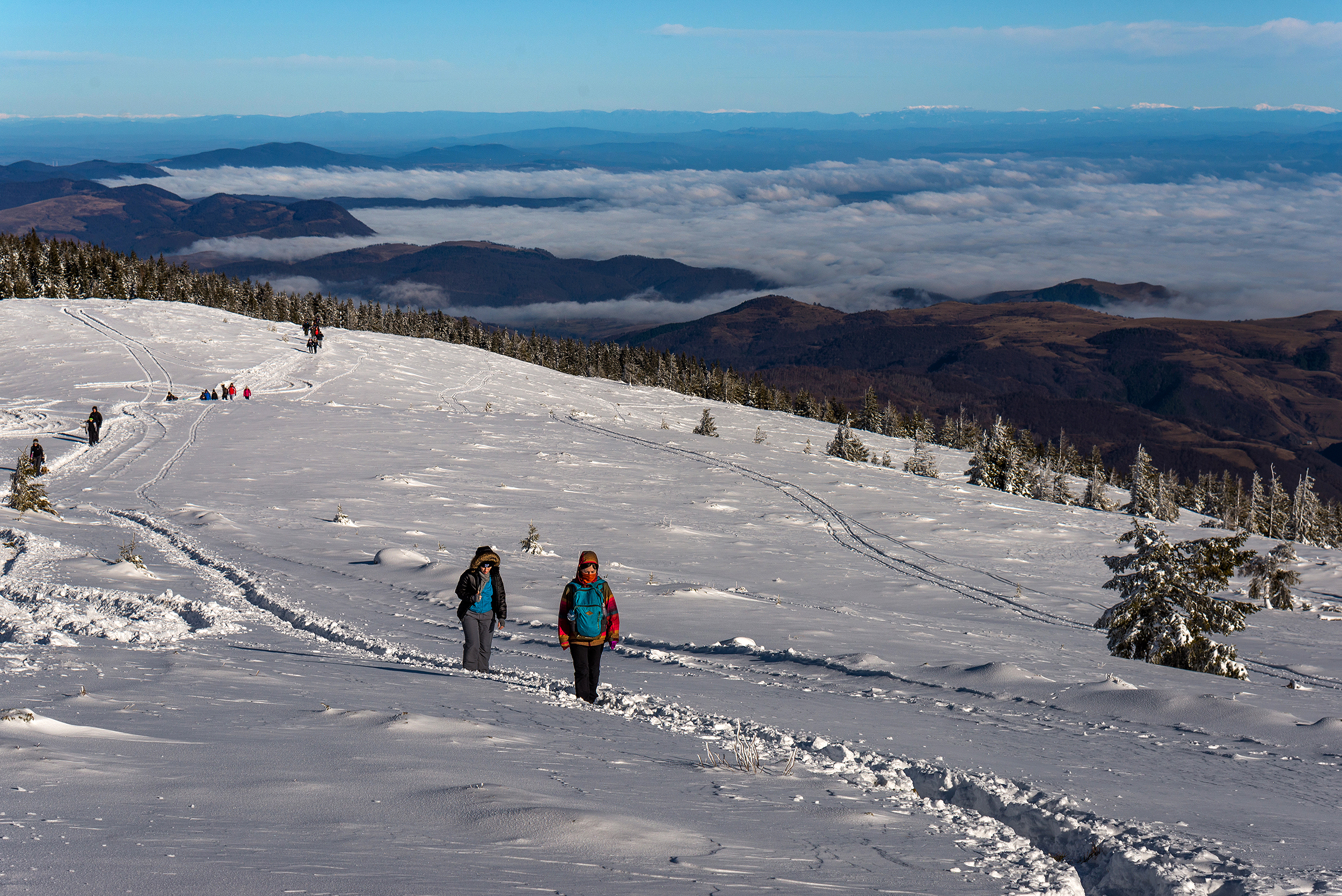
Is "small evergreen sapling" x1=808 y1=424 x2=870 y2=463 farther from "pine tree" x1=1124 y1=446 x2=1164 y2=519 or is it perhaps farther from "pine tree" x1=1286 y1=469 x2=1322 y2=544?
"pine tree" x1=1286 y1=469 x2=1322 y2=544

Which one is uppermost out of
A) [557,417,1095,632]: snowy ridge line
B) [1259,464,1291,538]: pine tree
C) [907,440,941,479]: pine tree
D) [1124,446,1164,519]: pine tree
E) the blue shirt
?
the blue shirt

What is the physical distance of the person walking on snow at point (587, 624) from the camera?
9836 mm

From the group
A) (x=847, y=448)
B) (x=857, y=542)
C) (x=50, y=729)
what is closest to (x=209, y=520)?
(x=50, y=729)

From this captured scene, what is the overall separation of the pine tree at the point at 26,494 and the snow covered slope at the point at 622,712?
104 centimetres

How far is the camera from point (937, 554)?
26109mm

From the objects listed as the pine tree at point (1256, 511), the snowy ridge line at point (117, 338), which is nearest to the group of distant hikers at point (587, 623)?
the snowy ridge line at point (117, 338)

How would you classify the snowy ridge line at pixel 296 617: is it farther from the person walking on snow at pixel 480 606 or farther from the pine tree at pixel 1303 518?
the pine tree at pixel 1303 518

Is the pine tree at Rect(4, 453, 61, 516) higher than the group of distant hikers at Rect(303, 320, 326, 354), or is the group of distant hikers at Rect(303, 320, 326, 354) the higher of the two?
the group of distant hikers at Rect(303, 320, 326, 354)

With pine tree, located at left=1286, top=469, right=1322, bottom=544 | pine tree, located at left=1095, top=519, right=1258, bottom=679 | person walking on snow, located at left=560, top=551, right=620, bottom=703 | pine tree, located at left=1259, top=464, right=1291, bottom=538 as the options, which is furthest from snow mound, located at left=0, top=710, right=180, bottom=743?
pine tree, located at left=1259, top=464, right=1291, bottom=538

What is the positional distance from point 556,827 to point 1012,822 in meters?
3.32

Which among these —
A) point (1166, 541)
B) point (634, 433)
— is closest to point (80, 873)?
point (1166, 541)

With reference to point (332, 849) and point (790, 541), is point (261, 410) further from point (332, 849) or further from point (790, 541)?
point (332, 849)

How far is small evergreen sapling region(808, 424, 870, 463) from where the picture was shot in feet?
209

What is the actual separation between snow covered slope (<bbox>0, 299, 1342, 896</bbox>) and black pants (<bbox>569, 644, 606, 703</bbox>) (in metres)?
0.18
